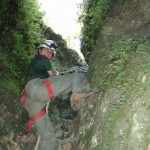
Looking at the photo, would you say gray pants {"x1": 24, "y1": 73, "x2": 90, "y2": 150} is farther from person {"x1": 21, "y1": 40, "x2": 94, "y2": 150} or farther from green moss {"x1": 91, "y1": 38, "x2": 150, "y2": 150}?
green moss {"x1": 91, "y1": 38, "x2": 150, "y2": 150}

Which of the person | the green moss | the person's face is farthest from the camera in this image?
the person's face

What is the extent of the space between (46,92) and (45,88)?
0.30 feet

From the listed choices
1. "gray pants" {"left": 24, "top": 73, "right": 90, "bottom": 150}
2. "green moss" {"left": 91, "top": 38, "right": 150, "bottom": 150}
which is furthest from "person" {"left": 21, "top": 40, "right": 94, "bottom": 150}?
"green moss" {"left": 91, "top": 38, "right": 150, "bottom": 150}

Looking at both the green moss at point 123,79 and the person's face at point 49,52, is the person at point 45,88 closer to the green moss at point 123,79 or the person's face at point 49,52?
the person's face at point 49,52

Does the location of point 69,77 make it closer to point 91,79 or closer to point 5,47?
point 91,79

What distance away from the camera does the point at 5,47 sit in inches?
340

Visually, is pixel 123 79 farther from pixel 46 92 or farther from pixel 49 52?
pixel 49 52

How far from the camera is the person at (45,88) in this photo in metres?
5.98

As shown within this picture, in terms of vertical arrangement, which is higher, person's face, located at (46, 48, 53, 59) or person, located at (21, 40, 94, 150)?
person's face, located at (46, 48, 53, 59)

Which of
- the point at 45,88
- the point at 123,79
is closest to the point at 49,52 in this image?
the point at 45,88

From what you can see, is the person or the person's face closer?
the person

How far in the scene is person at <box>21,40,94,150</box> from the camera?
5.98m

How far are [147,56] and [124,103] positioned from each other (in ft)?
3.14

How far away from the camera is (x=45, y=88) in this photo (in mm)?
6000
